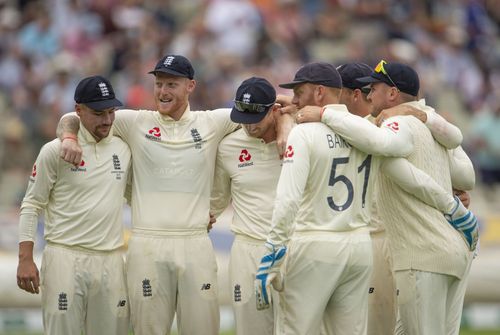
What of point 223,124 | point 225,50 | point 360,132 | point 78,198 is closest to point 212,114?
point 223,124

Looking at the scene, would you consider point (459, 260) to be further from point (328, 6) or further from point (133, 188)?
point (328, 6)

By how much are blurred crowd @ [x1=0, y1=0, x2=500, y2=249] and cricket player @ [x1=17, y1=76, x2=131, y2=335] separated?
680 centimetres

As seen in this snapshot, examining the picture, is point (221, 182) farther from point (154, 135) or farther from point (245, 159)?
point (154, 135)

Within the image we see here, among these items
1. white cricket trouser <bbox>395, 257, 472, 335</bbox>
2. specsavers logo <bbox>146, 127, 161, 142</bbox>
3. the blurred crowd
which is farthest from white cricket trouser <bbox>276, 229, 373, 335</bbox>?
the blurred crowd

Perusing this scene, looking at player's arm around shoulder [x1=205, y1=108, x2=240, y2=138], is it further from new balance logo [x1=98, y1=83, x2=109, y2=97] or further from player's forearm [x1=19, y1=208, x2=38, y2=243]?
player's forearm [x1=19, y1=208, x2=38, y2=243]

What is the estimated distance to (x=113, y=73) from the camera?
18.3 m

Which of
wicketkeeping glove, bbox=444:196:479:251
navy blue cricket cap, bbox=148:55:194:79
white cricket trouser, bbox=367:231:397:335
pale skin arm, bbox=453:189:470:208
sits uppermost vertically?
navy blue cricket cap, bbox=148:55:194:79

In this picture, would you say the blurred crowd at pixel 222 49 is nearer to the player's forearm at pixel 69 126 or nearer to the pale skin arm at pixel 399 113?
the player's forearm at pixel 69 126

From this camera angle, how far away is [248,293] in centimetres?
965

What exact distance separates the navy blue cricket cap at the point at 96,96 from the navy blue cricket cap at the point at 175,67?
403 mm

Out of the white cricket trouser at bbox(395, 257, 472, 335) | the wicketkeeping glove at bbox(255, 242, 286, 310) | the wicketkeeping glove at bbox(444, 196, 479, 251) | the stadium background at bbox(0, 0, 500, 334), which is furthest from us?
the stadium background at bbox(0, 0, 500, 334)

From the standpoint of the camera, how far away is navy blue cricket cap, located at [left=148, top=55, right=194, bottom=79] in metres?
9.79

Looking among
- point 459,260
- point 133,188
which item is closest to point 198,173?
point 133,188

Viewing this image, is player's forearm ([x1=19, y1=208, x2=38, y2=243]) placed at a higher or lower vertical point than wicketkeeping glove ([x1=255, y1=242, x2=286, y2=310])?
higher
